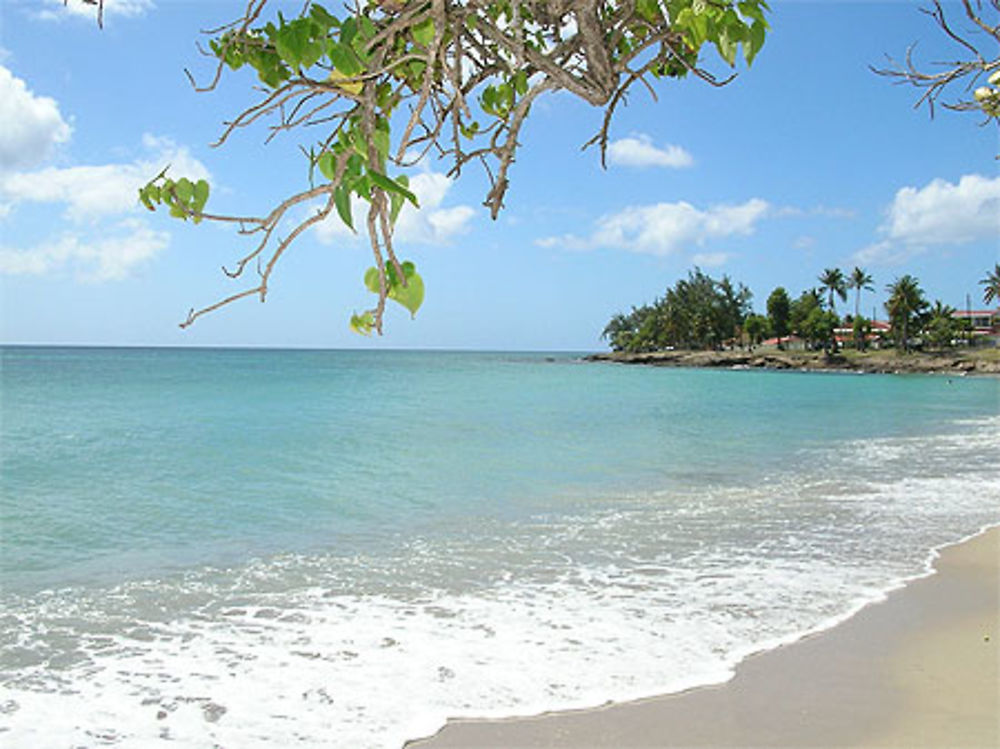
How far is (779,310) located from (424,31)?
93475 mm

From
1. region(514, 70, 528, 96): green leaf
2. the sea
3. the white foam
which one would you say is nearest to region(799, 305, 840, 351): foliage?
the sea

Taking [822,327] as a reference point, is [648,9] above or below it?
below

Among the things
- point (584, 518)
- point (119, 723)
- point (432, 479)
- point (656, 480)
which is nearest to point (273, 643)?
point (119, 723)

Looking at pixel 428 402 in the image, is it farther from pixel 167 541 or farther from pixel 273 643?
pixel 273 643

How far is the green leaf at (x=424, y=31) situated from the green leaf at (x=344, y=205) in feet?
1.23

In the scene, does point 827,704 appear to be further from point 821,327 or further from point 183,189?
point 821,327

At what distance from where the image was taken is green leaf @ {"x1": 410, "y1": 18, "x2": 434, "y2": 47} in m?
1.15

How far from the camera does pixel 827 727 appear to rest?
4.15 metres

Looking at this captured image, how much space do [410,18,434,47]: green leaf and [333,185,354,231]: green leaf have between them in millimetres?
376

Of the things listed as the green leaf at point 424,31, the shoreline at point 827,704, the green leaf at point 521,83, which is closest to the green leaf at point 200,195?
the green leaf at point 424,31

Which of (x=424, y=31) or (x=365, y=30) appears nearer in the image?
(x=365, y=30)

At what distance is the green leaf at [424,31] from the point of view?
1150 millimetres

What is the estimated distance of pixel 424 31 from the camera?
45.4 inches

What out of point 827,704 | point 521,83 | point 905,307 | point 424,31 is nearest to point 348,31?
point 424,31
